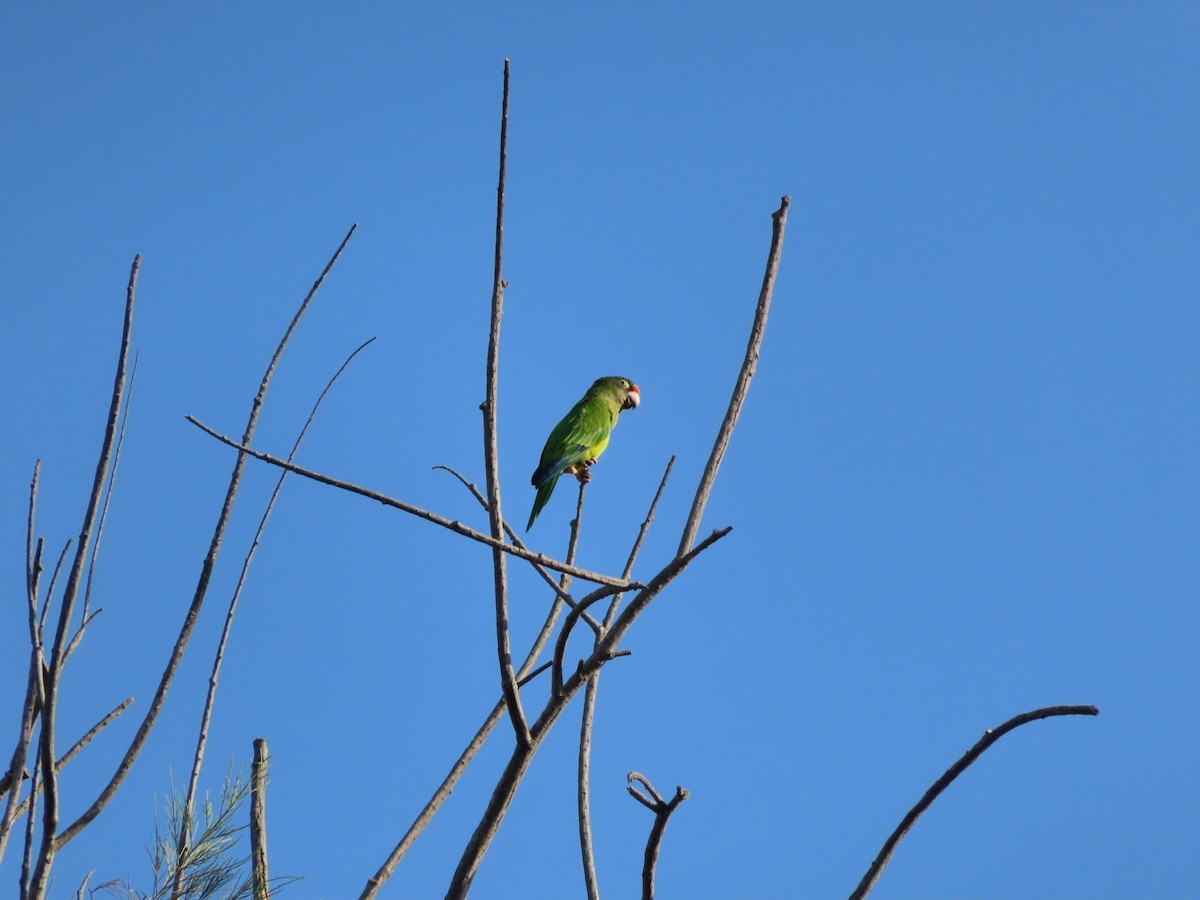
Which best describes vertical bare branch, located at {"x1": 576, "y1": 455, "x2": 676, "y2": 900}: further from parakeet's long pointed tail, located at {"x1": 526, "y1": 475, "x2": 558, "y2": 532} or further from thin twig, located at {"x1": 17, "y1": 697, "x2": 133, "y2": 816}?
parakeet's long pointed tail, located at {"x1": 526, "y1": 475, "x2": 558, "y2": 532}

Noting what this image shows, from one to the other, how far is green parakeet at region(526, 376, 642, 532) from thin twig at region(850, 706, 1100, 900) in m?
5.38

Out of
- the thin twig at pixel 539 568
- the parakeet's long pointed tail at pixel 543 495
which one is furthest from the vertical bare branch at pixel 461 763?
the parakeet's long pointed tail at pixel 543 495

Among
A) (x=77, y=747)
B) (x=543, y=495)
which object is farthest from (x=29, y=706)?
(x=543, y=495)

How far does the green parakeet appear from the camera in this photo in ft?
25.6

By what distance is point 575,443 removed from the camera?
7.96m

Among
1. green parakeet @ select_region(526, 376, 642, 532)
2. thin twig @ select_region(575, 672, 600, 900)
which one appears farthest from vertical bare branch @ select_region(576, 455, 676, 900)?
green parakeet @ select_region(526, 376, 642, 532)

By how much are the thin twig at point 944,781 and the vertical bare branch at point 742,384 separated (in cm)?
63

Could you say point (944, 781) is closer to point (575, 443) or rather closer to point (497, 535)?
point (497, 535)

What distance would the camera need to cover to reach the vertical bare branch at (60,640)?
183cm

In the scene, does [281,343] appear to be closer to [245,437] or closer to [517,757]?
[245,437]

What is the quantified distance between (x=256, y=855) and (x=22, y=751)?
59 cm

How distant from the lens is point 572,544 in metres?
2.93

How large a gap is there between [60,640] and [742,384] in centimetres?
145

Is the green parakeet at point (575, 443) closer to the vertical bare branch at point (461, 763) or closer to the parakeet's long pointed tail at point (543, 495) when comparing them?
the parakeet's long pointed tail at point (543, 495)
